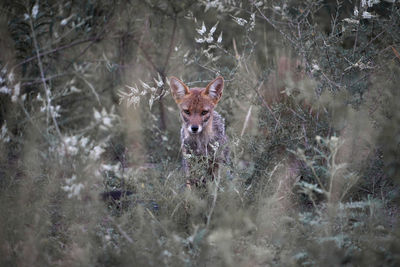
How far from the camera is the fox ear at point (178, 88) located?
5.59 meters

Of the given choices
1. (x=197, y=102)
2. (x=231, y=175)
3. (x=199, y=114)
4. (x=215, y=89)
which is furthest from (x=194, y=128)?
(x=231, y=175)

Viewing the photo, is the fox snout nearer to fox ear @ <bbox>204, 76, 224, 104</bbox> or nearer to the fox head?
the fox head

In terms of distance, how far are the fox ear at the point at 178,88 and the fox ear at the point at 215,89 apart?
33 centimetres

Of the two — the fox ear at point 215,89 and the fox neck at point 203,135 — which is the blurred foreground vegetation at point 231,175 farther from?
the fox neck at point 203,135

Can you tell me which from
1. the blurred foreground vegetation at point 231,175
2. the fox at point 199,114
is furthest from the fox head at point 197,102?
the blurred foreground vegetation at point 231,175

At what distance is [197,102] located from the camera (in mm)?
5742

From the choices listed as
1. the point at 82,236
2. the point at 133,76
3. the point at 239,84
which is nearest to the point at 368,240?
the point at 82,236

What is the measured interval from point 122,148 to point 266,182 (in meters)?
2.83

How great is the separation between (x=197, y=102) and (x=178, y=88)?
0.35 metres

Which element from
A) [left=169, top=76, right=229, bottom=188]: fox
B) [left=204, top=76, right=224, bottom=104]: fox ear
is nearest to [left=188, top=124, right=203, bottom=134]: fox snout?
[left=169, top=76, right=229, bottom=188]: fox

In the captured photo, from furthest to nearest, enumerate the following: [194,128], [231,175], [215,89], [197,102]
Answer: [197,102], [215,89], [194,128], [231,175]

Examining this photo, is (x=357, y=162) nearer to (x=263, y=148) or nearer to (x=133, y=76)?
(x=263, y=148)

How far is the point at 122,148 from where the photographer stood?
21.0ft

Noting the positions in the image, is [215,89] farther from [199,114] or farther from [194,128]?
[194,128]
